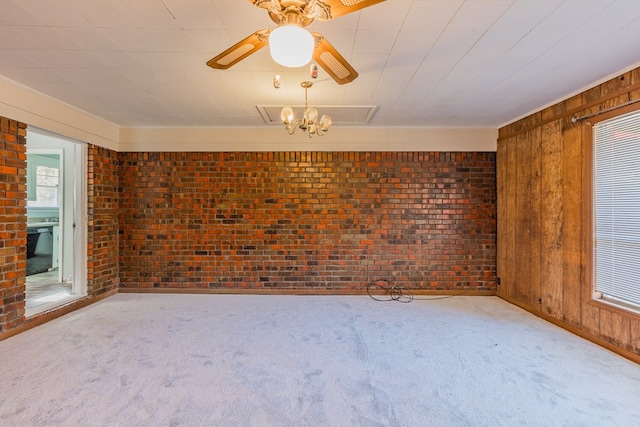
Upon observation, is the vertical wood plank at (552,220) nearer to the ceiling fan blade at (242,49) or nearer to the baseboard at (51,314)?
the ceiling fan blade at (242,49)

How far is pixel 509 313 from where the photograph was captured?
3516 millimetres

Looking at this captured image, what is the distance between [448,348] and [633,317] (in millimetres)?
1556

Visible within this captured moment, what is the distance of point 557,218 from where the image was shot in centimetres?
319

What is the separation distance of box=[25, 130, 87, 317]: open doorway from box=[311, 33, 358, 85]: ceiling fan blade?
3.57m

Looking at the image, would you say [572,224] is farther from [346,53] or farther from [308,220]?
[308,220]

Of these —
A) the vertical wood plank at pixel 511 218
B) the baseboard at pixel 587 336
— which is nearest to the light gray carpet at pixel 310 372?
the baseboard at pixel 587 336

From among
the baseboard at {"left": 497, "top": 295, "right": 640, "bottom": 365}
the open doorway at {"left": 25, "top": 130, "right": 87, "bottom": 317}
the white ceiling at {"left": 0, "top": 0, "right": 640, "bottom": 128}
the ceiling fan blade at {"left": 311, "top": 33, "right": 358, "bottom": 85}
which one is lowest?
the baseboard at {"left": 497, "top": 295, "right": 640, "bottom": 365}

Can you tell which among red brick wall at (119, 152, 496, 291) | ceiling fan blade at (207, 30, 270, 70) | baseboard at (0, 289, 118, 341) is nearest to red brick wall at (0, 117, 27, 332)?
baseboard at (0, 289, 118, 341)

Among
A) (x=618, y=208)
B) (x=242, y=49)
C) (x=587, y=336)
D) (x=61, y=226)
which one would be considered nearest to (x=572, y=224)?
(x=618, y=208)

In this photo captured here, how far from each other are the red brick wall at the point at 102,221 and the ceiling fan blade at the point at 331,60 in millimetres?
3813

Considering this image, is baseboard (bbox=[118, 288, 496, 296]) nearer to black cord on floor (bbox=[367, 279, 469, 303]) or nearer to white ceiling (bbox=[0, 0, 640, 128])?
black cord on floor (bbox=[367, 279, 469, 303])

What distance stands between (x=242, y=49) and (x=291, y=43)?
1.77 ft

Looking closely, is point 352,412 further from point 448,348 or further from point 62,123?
point 62,123

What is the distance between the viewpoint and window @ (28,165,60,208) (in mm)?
5422
